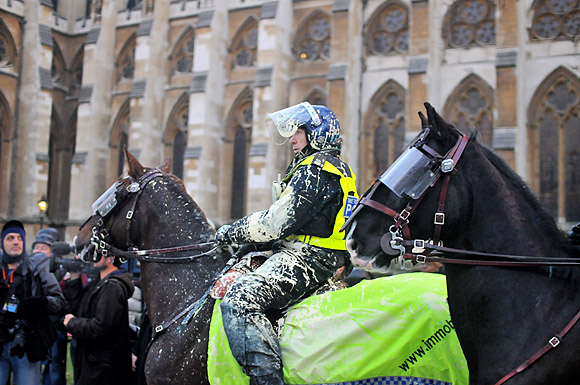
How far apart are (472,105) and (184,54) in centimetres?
1270

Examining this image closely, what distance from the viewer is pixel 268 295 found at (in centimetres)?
312

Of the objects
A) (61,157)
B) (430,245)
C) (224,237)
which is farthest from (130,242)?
(61,157)

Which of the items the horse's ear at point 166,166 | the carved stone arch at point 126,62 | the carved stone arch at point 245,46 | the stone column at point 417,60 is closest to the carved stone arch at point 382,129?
the stone column at point 417,60

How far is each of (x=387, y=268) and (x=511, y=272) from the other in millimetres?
550

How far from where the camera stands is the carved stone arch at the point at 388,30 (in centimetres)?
2033

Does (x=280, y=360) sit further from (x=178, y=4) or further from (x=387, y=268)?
(x=178, y=4)

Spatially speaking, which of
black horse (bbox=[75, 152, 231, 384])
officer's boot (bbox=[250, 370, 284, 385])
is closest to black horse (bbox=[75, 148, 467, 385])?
black horse (bbox=[75, 152, 231, 384])

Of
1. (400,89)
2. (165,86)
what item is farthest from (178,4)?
(400,89)

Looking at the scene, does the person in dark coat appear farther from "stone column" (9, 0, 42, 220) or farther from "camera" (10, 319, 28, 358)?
"stone column" (9, 0, 42, 220)

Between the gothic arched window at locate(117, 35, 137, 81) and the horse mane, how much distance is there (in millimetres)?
25350

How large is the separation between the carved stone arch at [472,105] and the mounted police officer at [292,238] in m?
16.1

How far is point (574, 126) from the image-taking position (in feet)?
57.7

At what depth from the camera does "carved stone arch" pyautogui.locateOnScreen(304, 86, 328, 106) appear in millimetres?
21500

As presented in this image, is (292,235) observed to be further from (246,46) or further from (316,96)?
(246,46)
